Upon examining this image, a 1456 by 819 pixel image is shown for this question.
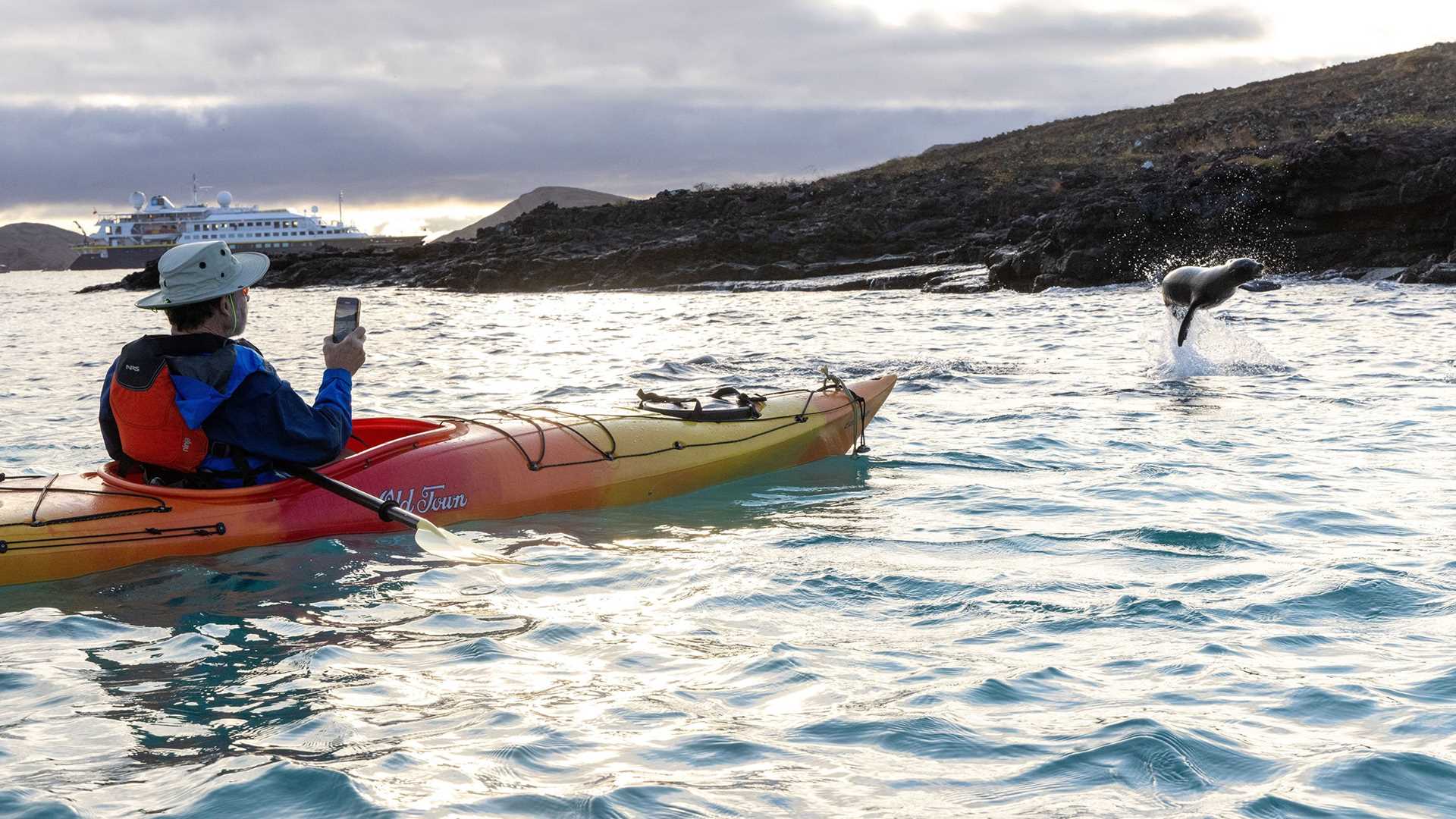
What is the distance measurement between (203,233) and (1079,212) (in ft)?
257

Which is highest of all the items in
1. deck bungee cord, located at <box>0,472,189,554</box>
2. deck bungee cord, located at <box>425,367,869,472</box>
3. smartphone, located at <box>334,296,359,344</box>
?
smartphone, located at <box>334,296,359,344</box>

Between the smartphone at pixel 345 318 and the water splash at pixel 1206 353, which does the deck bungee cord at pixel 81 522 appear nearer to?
the smartphone at pixel 345 318

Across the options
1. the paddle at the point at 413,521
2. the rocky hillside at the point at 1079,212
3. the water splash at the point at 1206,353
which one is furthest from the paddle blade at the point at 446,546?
the rocky hillside at the point at 1079,212

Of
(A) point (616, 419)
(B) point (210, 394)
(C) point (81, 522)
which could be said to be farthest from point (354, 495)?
(A) point (616, 419)

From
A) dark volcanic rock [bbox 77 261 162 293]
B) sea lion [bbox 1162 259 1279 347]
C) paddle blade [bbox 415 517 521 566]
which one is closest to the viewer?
paddle blade [bbox 415 517 521 566]

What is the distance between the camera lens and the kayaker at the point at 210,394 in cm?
444

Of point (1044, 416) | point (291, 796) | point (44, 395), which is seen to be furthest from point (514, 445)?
point (44, 395)

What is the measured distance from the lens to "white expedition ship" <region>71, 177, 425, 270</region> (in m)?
84.1

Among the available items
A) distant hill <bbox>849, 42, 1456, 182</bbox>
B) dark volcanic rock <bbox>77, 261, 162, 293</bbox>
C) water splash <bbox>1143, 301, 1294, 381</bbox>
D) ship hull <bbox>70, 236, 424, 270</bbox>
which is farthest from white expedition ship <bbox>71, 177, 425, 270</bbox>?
water splash <bbox>1143, 301, 1294, 381</bbox>

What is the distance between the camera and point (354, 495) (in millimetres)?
4918

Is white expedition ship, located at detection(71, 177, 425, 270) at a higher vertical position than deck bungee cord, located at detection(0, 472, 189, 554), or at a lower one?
higher

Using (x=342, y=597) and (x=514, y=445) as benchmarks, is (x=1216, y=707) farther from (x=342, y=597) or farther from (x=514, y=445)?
(x=514, y=445)

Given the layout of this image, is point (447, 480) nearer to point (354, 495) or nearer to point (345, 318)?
point (354, 495)

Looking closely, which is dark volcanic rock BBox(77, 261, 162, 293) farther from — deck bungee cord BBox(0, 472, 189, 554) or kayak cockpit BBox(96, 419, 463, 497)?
deck bungee cord BBox(0, 472, 189, 554)
